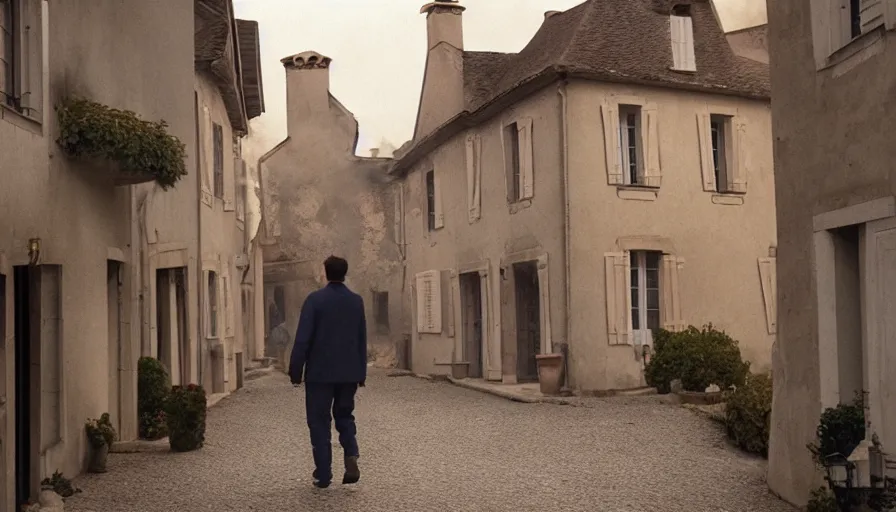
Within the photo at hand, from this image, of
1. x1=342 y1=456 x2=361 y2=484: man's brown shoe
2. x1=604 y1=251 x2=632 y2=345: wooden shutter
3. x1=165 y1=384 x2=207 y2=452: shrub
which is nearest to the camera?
x1=342 y1=456 x2=361 y2=484: man's brown shoe

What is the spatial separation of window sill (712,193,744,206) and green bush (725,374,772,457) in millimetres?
7735

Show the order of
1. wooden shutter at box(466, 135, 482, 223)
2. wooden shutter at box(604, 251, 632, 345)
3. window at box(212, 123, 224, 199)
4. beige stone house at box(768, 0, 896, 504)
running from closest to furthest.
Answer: beige stone house at box(768, 0, 896, 504) < wooden shutter at box(604, 251, 632, 345) < window at box(212, 123, 224, 199) < wooden shutter at box(466, 135, 482, 223)

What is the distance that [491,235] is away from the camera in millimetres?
20047

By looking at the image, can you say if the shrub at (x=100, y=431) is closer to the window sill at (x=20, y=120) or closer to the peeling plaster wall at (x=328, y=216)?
the window sill at (x=20, y=120)

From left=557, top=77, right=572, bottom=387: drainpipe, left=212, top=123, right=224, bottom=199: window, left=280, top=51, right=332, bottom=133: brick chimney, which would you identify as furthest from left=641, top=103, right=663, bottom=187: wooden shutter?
left=280, top=51, right=332, bottom=133: brick chimney

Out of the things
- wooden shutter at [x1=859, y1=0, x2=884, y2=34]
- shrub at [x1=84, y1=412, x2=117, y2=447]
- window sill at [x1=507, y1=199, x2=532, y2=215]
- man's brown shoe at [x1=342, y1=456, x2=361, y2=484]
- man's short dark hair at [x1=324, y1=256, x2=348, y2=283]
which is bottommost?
man's brown shoe at [x1=342, y1=456, x2=361, y2=484]

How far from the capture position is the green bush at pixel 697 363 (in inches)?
589

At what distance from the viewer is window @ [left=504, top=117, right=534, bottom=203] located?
1819 centimetres

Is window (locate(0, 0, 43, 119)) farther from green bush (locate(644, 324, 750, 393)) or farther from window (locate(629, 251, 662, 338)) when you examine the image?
window (locate(629, 251, 662, 338))

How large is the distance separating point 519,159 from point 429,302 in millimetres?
5926

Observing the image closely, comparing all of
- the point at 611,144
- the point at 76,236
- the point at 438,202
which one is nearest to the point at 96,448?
the point at 76,236

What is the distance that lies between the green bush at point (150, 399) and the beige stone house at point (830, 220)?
6474 millimetres

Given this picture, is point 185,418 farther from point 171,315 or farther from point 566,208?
point 566,208

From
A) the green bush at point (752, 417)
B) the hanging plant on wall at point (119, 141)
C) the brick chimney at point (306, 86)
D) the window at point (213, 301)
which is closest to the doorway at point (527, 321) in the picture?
the window at point (213, 301)
